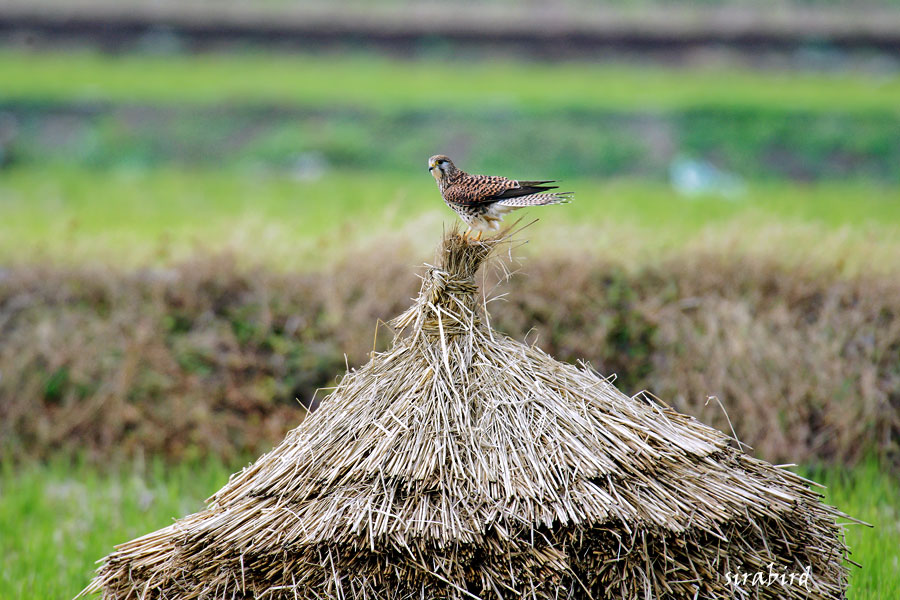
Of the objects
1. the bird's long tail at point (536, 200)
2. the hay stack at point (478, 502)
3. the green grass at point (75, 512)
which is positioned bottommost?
the green grass at point (75, 512)

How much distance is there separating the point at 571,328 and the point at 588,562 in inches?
188

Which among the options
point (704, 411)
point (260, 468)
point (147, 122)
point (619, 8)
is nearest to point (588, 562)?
point (260, 468)

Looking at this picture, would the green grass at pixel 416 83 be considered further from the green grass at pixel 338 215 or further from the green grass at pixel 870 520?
the green grass at pixel 870 520

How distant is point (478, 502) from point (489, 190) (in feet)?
5.06

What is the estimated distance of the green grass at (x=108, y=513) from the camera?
525 centimetres

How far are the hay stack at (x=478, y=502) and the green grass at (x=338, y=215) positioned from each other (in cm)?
248

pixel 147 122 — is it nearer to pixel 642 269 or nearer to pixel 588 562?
pixel 642 269

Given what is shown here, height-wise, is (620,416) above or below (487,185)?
below

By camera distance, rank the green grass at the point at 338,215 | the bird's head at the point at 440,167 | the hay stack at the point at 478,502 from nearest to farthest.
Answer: the hay stack at the point at 478,502 < the bird's head at the point at 440,167 < the green grass at the point at 338,215

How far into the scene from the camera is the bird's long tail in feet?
13.8

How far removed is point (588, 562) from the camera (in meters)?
3.56

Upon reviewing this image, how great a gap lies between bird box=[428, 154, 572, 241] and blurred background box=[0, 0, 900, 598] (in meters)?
0.27

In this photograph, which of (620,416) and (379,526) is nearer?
(379,526)

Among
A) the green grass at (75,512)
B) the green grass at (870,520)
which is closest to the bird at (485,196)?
the green grass at (870,520)
